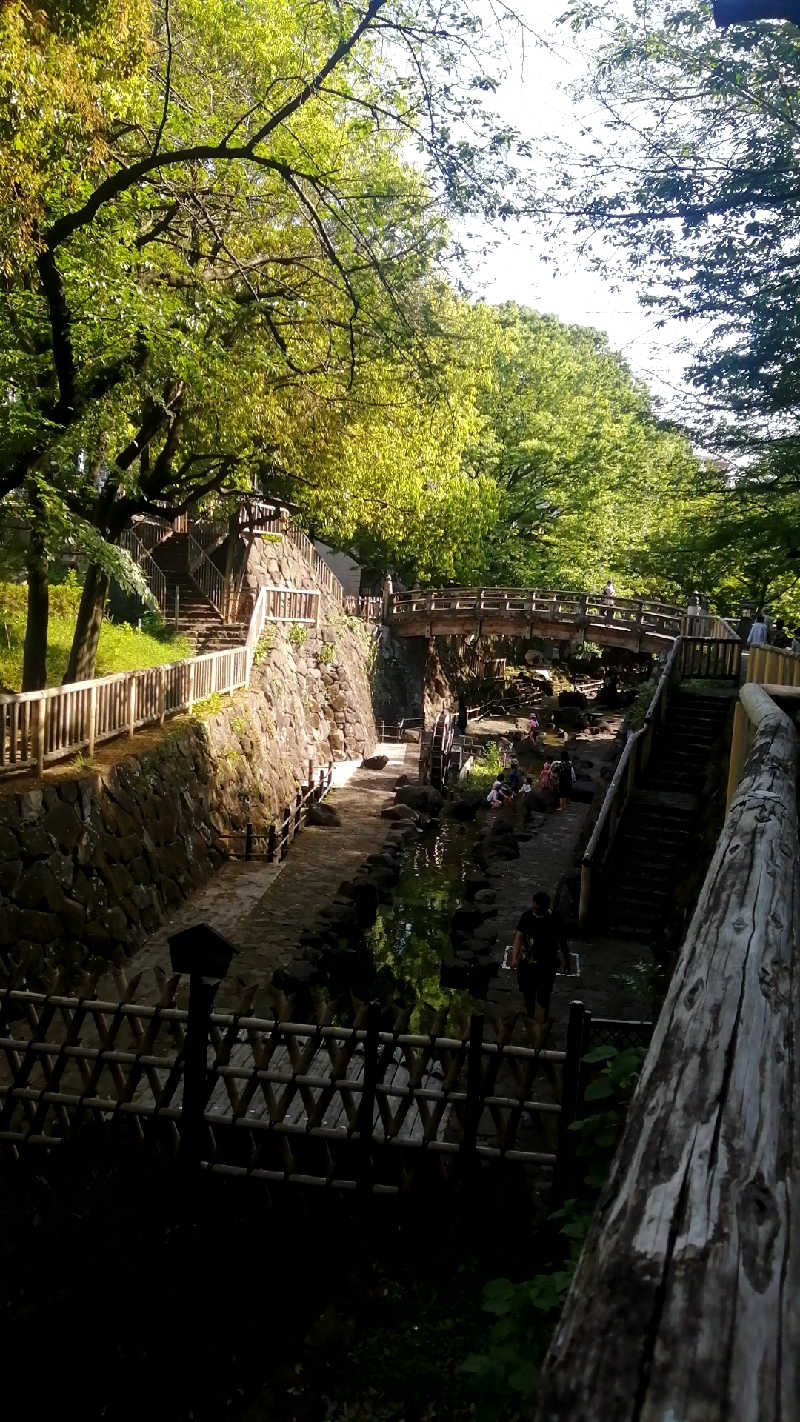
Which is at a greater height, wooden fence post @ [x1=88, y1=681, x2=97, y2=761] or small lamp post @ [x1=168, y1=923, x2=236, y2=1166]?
wooden fence post @ [x1=88, y1=681, x2=97, y2=761]

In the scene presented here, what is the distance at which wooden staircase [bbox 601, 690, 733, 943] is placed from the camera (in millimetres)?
13500

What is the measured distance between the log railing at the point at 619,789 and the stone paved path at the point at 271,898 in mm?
4645

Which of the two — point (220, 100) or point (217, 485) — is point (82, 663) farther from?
point (220, 100)

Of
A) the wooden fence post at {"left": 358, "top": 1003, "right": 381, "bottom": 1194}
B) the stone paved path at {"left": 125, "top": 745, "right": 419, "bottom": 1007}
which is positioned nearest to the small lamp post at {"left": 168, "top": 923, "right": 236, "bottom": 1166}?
the wooden fence post at {"left": 358, "top": 1003, "right": 381, "bottom": 1194}

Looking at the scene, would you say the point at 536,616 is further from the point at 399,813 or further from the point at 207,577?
the point at 399,813

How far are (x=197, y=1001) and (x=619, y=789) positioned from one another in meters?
9.83

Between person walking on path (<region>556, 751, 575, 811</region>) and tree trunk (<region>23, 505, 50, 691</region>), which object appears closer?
tree trunk (<region>23, 505, 50, 691</region>)

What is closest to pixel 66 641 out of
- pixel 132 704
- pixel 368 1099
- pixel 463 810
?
pixel 132 704

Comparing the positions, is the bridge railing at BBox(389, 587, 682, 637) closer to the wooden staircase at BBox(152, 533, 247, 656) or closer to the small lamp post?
the wooden staircase at BBox(152, 533, 247, 656)

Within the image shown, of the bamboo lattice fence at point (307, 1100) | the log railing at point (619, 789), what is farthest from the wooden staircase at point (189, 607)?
the bamboo lattice fence at point (307, 1100)

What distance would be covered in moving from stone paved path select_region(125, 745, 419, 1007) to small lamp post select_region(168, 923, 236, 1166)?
11.0 feet

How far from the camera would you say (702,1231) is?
1.03 meters

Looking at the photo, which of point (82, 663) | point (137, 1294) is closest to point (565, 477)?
point (82, 663)

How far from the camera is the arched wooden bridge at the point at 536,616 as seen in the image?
32344 mm
